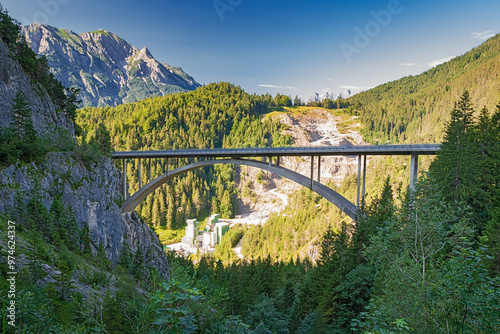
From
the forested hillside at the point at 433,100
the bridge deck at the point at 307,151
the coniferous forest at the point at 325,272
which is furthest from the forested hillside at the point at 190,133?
the coniferous forest at the point at 325,272

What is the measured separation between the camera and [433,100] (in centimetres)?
9188

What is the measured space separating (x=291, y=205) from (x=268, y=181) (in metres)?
18.7

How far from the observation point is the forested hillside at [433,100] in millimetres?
69812

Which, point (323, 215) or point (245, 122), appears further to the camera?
point (245, 122)

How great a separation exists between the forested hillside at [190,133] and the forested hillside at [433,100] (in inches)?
1370

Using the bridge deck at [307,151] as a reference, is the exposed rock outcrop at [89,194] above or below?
below

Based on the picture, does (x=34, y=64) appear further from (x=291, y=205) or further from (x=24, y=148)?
(x=291, y=205)

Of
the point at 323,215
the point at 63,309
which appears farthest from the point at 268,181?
the point at 63,309

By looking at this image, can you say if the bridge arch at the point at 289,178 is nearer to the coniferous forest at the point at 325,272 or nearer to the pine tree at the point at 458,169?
the coniferous forest at the point at 325,272

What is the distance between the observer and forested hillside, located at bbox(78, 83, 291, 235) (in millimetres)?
81000

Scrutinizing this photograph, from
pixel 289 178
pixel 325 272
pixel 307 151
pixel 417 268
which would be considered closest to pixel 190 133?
pixel 289 178

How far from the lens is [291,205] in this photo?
81.6m

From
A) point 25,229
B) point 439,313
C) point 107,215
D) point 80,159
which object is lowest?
point 107,215

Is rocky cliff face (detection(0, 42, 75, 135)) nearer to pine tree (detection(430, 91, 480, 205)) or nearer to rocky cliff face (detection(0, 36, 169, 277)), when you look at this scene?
rocky cliff face (detection(0, 36, 169, 277))
